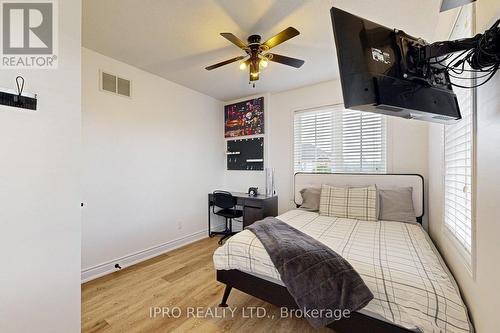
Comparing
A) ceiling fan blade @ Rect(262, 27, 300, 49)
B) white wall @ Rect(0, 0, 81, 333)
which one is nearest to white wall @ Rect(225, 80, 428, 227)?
ceiling fan blade @ Rect(262, 27, 300, 49)

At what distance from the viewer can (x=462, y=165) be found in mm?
1314

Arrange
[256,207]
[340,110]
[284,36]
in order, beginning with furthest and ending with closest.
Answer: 1. [256,207]
2. [340,110]
3. [284,36]

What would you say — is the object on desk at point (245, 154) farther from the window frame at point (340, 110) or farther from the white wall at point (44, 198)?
the white wall at point (44, 198)

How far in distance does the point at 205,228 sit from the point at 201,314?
81.6 inches

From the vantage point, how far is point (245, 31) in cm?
205

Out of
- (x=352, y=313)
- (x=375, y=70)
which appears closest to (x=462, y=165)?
(x=375, y=70)

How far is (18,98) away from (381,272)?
219 cm

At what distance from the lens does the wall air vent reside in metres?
2.52

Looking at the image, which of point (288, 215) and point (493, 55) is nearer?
point (493, 55)

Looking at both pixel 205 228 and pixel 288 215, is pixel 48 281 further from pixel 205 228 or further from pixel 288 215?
pixel 205 228

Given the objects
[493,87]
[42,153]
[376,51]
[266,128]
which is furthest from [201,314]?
[266,128]

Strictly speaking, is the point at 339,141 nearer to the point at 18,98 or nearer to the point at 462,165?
the point at 462,165

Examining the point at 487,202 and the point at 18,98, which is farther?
the point at 18,98

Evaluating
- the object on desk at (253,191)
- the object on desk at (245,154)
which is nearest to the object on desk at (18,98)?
the object on desk at (253,191)
